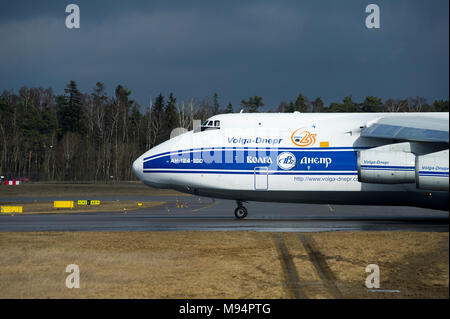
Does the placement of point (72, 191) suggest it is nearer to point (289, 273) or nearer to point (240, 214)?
point (240, 214)

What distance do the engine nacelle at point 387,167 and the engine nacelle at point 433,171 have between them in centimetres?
95

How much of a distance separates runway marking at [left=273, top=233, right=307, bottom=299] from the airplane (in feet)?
22.4

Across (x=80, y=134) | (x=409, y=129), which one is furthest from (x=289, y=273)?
(x=80, y=134)

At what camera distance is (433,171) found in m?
19.6

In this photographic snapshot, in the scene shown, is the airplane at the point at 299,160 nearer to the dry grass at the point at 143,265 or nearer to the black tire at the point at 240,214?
the black tire at the point at 240,214

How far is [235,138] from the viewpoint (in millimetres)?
23875

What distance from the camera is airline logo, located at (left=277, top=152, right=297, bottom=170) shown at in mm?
22984

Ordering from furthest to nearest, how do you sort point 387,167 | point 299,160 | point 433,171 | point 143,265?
point 299,160 → point 387,167 → point 433,171 → point 143,265

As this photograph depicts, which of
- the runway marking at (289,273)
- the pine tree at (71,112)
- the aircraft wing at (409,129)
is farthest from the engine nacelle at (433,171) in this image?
the pine tree at (71,112)

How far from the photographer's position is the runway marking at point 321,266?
10797 mm

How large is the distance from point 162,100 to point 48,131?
1037 inches

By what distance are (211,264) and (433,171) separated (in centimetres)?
1084

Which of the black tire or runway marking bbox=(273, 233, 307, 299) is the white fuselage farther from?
runway marking bbox=(273, 233, 307, 299)
